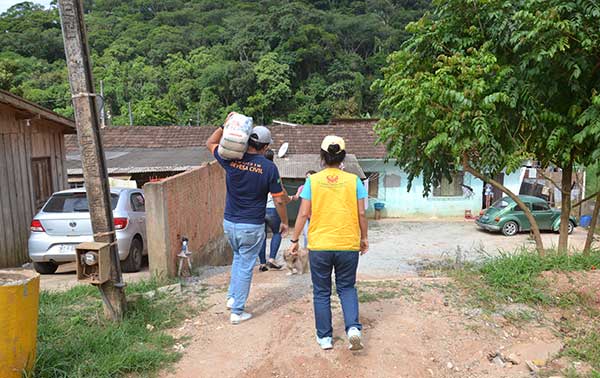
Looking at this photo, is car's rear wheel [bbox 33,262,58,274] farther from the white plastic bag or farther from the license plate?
the white plastic bag

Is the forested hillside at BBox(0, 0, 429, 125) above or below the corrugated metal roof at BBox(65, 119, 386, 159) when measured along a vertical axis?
above

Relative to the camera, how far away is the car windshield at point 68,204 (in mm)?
7273

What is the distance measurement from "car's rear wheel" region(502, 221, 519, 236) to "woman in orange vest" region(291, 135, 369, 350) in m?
14.6

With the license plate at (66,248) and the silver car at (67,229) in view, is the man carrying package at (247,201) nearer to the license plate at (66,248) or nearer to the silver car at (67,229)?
the silver car at (67,229)

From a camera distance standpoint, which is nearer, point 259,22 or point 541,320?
point 541,320

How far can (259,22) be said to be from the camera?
2084 inches

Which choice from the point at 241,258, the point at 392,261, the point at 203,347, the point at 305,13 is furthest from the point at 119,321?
the point at 305,13

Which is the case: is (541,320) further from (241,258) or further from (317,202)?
(241,258)

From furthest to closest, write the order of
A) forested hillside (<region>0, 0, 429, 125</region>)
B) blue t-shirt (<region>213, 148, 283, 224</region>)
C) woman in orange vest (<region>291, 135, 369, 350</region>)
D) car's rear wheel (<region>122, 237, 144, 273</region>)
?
forested hillside (<region>0, 0, 429, 125</region>) < car's rear wheel (<region>122, 237, 144, 273</region>) < blue t-shirt (<region>213, 148, 283, 224</region>) < woman in orange vest (<region>291, 135, 369, 350</region>)

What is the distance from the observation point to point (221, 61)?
4716 centimetres

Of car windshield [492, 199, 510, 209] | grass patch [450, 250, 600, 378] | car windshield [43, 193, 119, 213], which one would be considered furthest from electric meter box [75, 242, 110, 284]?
car windshield [492, 199, 510, 209]

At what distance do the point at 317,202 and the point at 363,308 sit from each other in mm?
1490

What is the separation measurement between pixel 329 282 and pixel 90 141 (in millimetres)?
2270

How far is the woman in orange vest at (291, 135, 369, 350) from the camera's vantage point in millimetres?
3457
